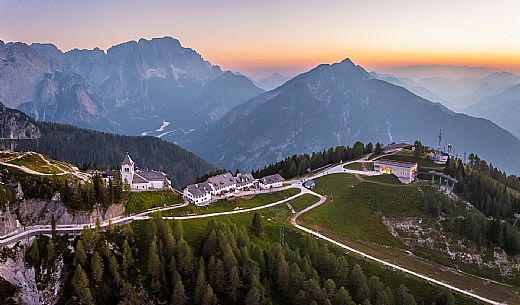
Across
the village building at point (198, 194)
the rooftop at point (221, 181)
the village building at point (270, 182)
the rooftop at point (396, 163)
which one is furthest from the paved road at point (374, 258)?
the rooftop at point (396, 163)

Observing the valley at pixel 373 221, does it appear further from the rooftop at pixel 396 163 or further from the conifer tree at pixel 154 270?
the conifer tree at pixel 154 270

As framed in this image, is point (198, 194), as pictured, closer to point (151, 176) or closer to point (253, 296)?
point (151, 176)

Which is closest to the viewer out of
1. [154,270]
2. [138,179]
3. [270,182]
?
[154,270]

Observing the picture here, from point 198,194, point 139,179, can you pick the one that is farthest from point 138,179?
point 198,194

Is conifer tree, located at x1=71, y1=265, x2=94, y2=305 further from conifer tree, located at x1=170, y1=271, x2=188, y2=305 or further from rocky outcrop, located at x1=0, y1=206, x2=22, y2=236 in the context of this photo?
rocky outcrop, located at x1=0, y1=206, x2=22, y2=236

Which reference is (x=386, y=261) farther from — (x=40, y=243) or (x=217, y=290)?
(x=40, y=243)

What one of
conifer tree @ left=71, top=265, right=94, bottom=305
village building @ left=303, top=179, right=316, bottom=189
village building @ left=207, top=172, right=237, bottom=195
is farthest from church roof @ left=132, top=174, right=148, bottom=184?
village building @ left=303, top=179, right=316, bottom=189
